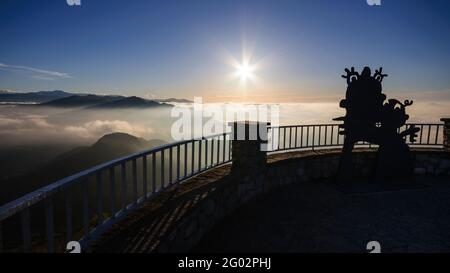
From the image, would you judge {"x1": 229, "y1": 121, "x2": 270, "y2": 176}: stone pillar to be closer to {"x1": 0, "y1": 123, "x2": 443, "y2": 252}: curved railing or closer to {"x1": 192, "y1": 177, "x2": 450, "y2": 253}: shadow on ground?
{"x1": 0, "y1": 123, "x2": 443, "y2": 252}: curved railing

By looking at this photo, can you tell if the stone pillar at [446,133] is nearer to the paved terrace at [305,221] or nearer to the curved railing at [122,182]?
the curved railing at [122,182]

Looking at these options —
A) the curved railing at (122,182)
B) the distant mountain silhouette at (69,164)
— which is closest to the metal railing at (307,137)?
the curved railing at (122,182)

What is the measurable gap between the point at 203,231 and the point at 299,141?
550 cm

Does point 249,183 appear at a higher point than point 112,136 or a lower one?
higher

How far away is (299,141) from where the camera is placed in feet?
30.6

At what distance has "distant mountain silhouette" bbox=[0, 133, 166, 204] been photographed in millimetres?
109875

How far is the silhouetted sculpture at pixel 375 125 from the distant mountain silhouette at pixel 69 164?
112609 millimetres

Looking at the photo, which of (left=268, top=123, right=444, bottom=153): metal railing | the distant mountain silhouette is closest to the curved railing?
(left=268, top=123, right=444, bottom=153): metal railing

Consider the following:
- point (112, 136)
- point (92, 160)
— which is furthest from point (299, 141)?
point (112, 136)

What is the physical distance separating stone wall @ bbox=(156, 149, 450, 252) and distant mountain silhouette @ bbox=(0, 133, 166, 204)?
112 m

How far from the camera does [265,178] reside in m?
7.17

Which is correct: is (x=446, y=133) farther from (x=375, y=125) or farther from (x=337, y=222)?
(x=337, y=222)
